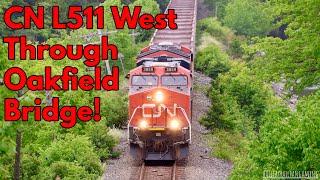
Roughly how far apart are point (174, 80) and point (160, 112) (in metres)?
1.58

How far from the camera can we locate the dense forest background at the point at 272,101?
10531mm

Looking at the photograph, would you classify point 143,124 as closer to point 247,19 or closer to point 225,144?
point 225,144

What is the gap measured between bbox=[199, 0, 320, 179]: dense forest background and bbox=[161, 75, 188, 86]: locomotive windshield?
314 centimetres

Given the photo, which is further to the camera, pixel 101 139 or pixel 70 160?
pixel 101 139

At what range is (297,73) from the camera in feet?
68.2

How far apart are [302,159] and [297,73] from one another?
10.8 metres

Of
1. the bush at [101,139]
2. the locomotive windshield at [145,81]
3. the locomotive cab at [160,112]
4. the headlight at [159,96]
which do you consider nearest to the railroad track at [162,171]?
the locomotive cab at [160,112]

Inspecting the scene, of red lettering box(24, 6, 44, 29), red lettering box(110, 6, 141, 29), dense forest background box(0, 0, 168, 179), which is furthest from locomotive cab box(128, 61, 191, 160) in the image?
red lettering box(24, 6, 44, 29)

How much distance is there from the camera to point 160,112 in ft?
65.1

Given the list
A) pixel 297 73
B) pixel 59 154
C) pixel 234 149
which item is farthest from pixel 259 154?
pixel 234 149

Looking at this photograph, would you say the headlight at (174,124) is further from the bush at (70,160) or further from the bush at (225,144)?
the bush at (225,144)

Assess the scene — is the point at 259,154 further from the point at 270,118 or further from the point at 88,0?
the point at 88,0

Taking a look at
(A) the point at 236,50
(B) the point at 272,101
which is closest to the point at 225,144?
(B) the point at 272,101

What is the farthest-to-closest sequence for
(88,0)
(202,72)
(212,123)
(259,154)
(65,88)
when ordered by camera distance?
(88,0), (202,72), (212,123), (65,88), (259,154)
